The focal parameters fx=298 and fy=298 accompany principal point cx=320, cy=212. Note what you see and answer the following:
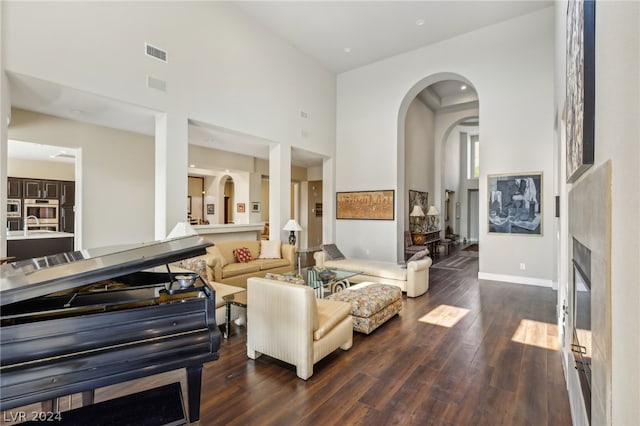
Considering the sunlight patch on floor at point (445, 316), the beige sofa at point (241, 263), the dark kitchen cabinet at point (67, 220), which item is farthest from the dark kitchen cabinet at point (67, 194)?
the sunlight patch on floor at point (445, 316)

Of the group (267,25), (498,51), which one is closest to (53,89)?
(267,25)

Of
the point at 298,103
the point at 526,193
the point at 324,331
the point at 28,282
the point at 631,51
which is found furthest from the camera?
the point at 298,103

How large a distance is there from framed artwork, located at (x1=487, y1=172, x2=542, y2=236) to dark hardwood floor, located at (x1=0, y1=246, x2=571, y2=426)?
2.66 m

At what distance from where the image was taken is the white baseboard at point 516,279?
5.79m

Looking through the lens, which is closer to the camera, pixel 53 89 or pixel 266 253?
pixel 53 89

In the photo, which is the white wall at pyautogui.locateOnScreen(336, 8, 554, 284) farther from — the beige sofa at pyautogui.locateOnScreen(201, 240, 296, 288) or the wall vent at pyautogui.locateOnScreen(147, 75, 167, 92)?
the wall vent at pyautogui.locateOnScreen(147, 75, 167, 92)

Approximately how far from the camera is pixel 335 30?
6711mm

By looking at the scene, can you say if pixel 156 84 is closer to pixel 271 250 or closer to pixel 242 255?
pixel 242 255

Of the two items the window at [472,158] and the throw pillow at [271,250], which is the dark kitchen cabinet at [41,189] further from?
the window at [472,158]

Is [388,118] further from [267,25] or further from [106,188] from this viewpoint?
[106,188]

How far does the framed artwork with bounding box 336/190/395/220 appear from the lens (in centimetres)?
766

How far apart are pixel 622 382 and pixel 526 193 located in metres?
6.27

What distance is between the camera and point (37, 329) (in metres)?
1.35

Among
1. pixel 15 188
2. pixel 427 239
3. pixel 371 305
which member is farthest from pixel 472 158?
pixel 15 188
